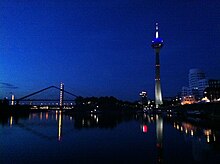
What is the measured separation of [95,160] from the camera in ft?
46.9

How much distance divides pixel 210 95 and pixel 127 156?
72178 mm

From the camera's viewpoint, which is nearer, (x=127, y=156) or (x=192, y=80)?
(x=127, y=156)

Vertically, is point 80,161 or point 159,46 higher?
point 159,46

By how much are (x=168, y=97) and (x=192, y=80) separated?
99.2ft

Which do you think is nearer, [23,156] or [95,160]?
[95,160]

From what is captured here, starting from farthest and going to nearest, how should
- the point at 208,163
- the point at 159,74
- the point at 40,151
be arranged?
the point at 159,74 < the point at 40,151 < the point at 208,163

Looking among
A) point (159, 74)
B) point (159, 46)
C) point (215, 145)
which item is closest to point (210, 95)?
point (159, 74)

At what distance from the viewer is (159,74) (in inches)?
4454

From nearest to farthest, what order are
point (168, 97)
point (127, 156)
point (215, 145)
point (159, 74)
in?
point (127, 156)
point (215, 145)
point (159, 74)
point (168, 97)

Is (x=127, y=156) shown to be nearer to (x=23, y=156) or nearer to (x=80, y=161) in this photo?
(x=80, y=161)

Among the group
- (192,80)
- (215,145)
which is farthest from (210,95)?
(215,145)

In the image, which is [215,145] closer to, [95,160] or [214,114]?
[95,160]

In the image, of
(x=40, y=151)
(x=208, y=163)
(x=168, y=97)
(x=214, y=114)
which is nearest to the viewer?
(x=208, y=163)

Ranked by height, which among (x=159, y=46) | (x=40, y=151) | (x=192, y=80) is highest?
(x=159, y=46)
